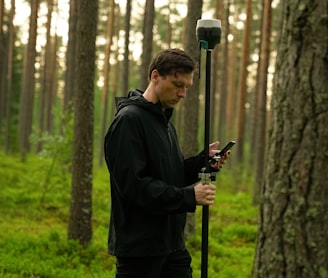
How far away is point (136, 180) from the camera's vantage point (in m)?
3.05

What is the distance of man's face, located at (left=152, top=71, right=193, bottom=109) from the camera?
3262mm

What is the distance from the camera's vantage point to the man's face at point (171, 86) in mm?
→ 3262

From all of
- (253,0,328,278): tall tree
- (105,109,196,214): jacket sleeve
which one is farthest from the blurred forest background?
(105,109,196,214): jacket sleeve

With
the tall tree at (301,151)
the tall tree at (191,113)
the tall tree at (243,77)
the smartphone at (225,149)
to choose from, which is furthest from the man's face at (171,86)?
the tall tree at (243,77)

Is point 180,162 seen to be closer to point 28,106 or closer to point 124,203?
point 124,203

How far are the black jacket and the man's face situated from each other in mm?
81

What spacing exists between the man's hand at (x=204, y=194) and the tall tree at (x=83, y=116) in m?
4.97

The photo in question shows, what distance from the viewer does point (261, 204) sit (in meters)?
2.85

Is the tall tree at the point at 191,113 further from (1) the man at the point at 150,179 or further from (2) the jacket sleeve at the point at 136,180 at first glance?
(2) the jacket sleeve at the point at 136,180

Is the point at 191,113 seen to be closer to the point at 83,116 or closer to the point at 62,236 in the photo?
the point at 83,116

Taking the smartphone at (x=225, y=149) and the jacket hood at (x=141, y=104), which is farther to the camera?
the smartphone at (x=225, y=149)

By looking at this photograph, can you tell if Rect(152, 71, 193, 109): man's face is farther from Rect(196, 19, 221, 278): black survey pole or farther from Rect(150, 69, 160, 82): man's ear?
Rect(196, 19, 221, 278): black survey pole

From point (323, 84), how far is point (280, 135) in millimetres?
344

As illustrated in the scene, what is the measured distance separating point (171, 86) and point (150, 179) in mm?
629
